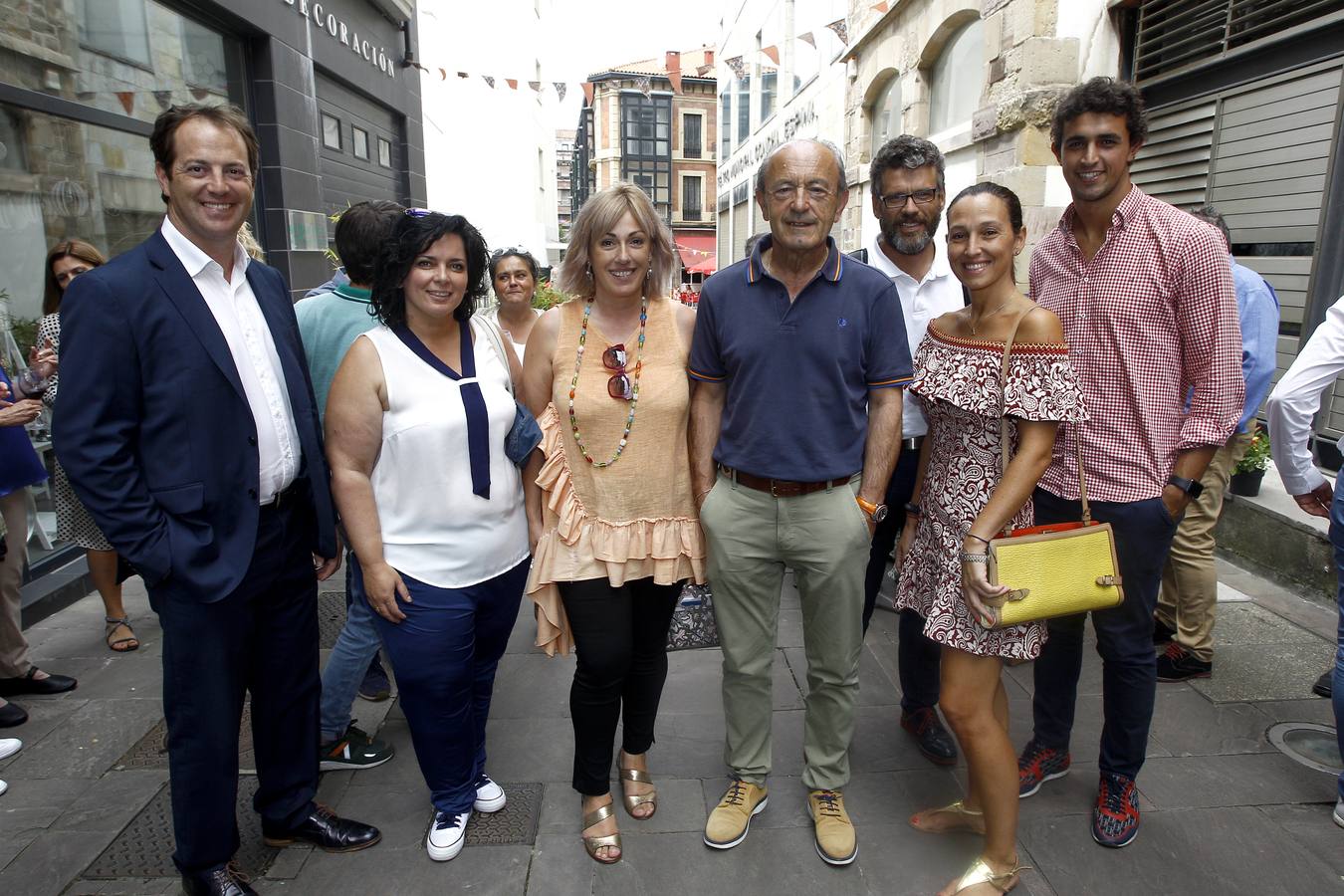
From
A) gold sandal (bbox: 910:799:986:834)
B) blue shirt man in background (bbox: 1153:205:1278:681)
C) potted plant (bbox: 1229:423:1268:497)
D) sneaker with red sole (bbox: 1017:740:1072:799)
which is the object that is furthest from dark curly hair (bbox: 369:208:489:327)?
potted plant (bbox: 1229:423:1268:497)

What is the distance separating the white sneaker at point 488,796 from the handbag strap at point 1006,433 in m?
1.85

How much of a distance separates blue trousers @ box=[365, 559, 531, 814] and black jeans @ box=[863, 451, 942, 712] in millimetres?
1306

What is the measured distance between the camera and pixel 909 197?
3111mm

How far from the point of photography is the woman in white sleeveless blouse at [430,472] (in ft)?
7.55

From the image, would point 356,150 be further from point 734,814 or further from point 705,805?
point 734,814

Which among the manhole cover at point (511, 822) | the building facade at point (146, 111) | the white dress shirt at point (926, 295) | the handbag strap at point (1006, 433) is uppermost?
the building facade at point (146, 111)

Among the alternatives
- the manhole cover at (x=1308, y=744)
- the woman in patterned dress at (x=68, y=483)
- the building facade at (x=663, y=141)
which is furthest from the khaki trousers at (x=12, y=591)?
the building facade at (x=663, y=141)

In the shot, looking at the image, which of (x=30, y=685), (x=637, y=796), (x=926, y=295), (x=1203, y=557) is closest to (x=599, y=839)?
(x=637, y=796)

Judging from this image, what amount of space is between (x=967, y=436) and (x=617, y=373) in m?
1.02

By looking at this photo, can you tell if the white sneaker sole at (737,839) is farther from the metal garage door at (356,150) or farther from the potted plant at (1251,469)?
the metal garage door at (356,150)

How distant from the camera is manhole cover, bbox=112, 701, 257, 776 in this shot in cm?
301

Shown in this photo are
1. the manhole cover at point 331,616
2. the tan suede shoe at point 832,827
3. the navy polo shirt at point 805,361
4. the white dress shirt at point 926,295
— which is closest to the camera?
the navy polo shirt at point 805,361

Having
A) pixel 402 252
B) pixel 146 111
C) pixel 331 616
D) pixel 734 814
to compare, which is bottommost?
pixel 331 616

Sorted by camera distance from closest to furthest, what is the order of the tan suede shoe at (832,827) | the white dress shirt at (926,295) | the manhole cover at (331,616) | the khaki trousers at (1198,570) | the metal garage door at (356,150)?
the tan suede shoe at (832,827) < the white dress shirt at (926,295) < the khaki trousers at (1198,570) < the manhole cover at (331,616) < the metal garage door at (356,150)
